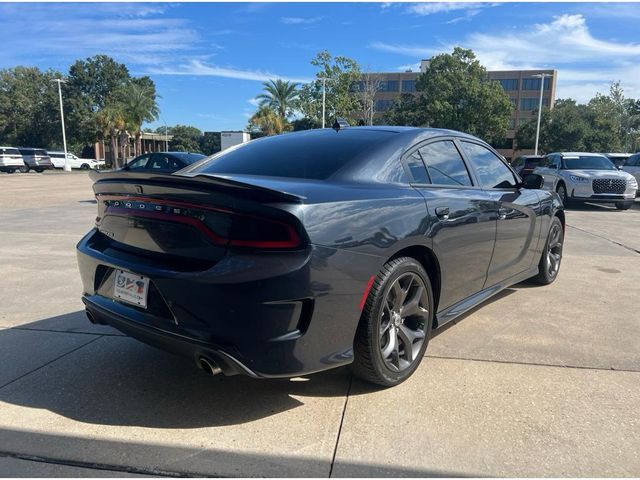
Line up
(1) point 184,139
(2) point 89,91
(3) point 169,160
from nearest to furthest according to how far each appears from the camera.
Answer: (3) point 169,160 → (2) point 89,91 → (1) point 184,139

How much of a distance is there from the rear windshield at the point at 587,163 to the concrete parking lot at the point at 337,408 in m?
11.8

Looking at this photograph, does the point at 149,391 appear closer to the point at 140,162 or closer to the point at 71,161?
the point at 140,162

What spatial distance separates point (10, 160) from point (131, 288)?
41.3 metres

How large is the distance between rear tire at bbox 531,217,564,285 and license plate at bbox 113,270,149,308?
13.7ft

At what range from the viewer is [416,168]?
11.1 ft

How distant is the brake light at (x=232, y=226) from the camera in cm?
237

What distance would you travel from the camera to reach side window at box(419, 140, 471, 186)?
3514mm

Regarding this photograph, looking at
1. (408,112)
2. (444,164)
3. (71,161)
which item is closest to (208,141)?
(408,112)

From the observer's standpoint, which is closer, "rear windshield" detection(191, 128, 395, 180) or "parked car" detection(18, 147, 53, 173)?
"rear windshield" detection(191, 128, 395, 180)

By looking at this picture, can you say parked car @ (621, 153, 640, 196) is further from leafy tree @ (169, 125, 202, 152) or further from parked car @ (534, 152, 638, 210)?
leafy tree @ (169, 125, 202, 152)

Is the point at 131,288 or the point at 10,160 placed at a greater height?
the point at 131,288

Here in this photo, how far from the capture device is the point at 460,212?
346 cm

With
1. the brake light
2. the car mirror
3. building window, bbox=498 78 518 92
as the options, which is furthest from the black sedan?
building window, bbox=498 78 518 92

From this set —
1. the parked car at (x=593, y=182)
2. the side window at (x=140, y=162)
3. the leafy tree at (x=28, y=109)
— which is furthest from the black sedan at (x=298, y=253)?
the leafy tree at (x=28, y=109)
